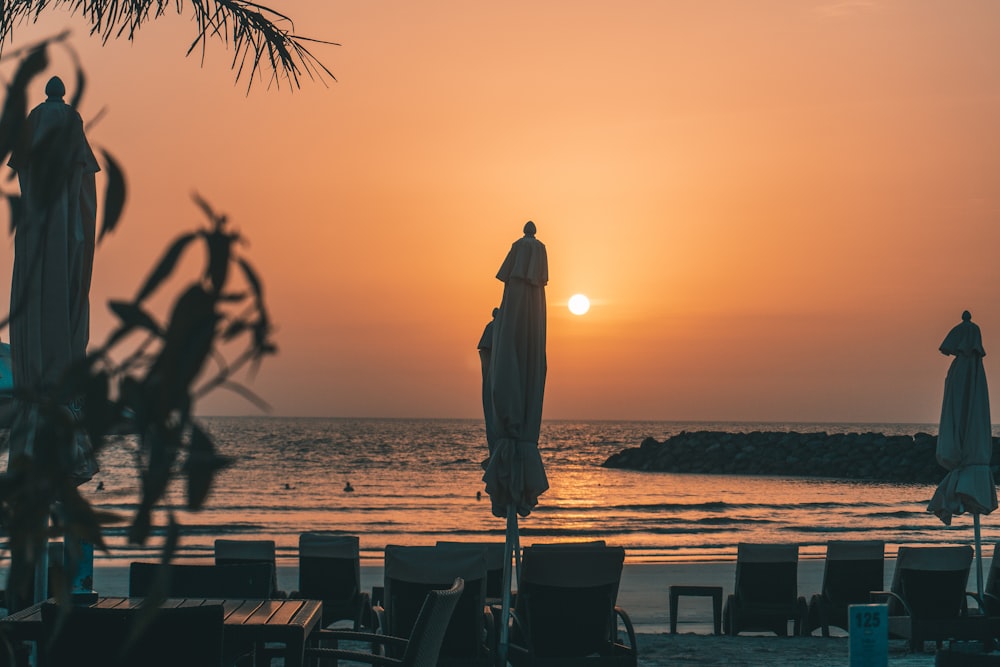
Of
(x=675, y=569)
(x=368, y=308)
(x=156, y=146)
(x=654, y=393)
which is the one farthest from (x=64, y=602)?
(x=654, y=393)

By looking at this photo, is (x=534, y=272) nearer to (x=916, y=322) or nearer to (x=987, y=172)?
(x=987, y=172)

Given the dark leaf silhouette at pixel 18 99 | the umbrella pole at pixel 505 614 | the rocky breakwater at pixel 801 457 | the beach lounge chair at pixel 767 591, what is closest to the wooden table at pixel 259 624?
the umbrella pole at pixel 505 614

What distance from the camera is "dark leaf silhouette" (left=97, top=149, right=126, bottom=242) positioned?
0.94m

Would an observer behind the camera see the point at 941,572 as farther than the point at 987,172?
No

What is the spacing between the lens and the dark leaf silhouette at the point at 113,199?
935 millimetres

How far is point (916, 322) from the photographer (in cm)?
2884

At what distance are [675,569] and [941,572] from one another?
7.86 m

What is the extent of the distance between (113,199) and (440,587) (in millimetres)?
5701

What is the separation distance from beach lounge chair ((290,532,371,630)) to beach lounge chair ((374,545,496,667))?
183cm

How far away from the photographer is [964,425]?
9156mm

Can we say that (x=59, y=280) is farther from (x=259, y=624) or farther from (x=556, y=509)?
(x=556, y=509)

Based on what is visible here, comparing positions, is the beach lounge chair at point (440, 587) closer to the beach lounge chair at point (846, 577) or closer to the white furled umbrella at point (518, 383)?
the white furled umbrella at point (518, 383)

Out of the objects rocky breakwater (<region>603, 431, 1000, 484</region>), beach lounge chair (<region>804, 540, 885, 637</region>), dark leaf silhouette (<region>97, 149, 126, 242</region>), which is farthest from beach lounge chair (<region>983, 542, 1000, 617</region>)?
rocky breakwater (<region>603, 431, 1000, 484</region>)

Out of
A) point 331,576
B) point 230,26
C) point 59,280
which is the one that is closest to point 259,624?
point 59,280
